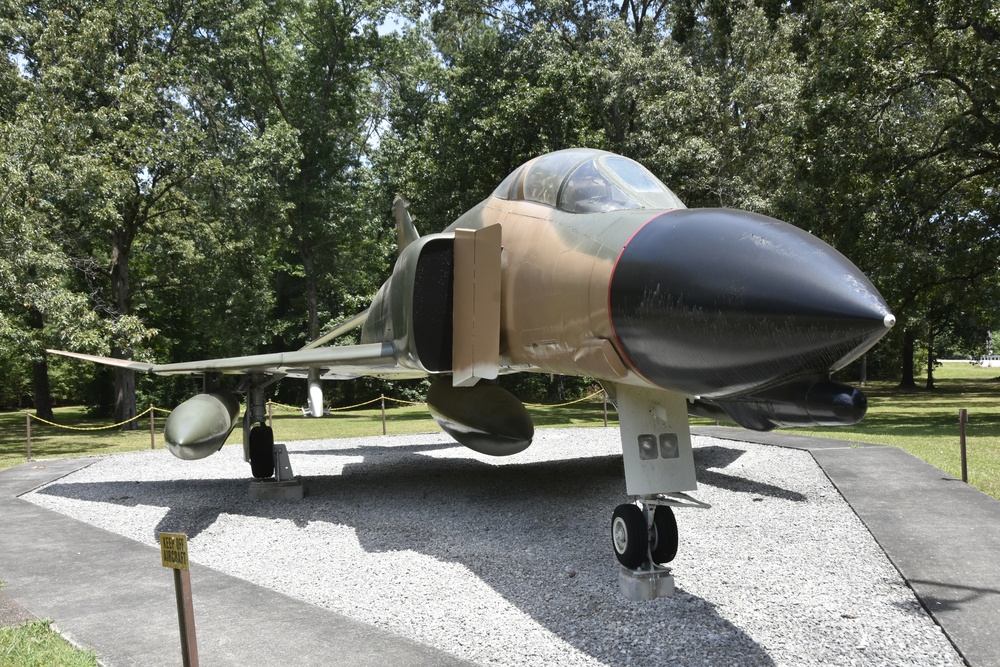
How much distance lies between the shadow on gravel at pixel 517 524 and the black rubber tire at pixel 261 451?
1.40 ft

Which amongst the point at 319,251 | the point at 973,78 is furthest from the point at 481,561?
the point at 319,251

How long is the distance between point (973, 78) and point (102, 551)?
1512cm

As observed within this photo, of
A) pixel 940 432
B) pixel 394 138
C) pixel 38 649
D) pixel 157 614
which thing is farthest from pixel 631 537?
pixel 394 138

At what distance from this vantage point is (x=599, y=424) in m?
18.3

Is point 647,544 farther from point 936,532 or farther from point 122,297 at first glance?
point 122,297

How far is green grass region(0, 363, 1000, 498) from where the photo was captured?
37.0 ft

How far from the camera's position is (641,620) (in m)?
4.41

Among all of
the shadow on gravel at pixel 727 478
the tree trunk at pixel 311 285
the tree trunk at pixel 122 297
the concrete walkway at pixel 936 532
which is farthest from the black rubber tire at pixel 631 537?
the tree trunk at pixel 311 285

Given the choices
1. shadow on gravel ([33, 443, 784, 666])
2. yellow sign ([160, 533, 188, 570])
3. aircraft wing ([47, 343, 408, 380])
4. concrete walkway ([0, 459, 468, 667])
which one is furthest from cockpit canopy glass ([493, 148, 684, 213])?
yellow sign ([160, 533, 188, 570])

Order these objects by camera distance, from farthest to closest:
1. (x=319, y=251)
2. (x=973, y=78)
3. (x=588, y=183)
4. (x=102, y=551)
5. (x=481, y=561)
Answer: (x=319, y=251)
(x=973, y=78)
(x=102, y=551)
(x=481, y=561)
(x=588, y=183)

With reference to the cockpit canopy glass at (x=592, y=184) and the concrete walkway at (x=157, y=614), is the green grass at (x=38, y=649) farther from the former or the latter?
the cockpit canopy glass at (x=592, y=184)

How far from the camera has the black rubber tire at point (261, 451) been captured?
9.21m

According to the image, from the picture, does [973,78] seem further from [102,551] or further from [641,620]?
[102,551]

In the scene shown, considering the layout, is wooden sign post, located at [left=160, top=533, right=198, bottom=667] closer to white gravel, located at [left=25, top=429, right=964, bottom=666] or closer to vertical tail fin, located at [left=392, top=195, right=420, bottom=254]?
white gravel, located at [left=25, top=429, right=964, bottom=666]
